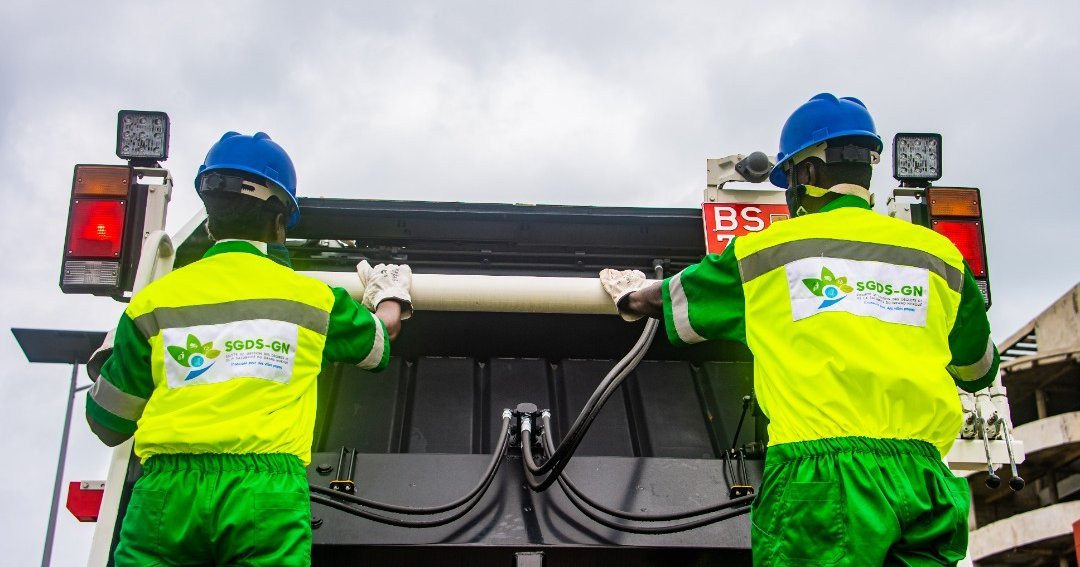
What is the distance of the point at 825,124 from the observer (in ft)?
7.01

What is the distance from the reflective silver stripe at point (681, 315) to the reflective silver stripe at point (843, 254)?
21 centimetres

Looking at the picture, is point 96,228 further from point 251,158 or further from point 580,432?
point 580,432

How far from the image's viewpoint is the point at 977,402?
2625 mm

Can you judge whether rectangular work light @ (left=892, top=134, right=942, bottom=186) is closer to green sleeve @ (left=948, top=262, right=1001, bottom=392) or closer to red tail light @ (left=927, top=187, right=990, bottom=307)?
red tail light @ (left=927, top=187, right=990, bottom=307)

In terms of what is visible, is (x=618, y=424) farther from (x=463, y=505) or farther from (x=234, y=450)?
(x=234, y=450)

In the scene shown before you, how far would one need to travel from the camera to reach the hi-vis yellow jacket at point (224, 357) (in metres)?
1.94

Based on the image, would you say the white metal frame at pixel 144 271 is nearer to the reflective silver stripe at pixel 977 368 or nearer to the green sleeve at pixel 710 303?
the green sleeve at pixel 710 303

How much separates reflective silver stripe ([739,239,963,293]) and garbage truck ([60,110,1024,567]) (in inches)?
23.2

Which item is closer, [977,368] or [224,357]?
[224,357]

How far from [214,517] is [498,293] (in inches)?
41.3

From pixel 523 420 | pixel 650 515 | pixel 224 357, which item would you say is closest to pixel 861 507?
pixel 650 515

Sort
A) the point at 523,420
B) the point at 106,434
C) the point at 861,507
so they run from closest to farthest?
the point at 861,507 < the point at 106,434 < the point at 523,420

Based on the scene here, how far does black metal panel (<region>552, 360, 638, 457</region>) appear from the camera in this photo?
9.00 ft

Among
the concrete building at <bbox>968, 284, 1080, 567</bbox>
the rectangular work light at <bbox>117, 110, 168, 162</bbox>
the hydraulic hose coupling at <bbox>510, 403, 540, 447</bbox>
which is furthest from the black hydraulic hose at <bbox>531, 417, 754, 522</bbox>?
the concrete building at <bbox>968, 284, 1080, 567</bbox>
